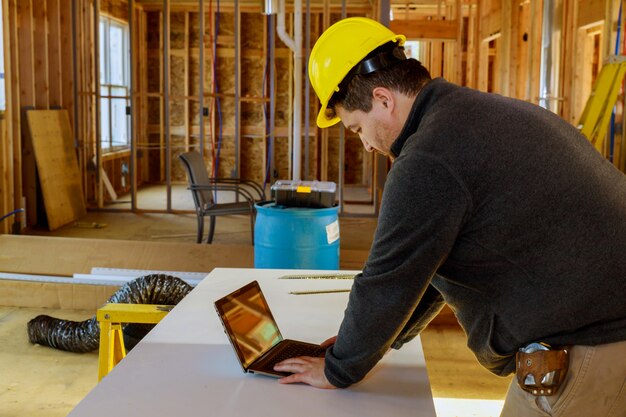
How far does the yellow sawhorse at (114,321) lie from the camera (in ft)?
6.93

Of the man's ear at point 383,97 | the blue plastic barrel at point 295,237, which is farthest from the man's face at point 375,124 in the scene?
the blue plastic barrel at point 295,237

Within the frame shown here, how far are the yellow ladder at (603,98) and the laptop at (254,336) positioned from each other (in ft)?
12.5

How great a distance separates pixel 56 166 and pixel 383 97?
6582 millimetres

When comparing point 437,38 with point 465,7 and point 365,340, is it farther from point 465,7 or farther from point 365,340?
point 365,340

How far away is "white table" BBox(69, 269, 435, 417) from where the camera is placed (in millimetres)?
1425

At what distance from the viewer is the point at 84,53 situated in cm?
866

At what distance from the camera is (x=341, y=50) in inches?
58.6

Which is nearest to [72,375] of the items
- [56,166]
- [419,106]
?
[419,106]

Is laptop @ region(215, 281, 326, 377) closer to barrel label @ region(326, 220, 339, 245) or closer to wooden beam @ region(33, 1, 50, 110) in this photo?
barrel label @ region(326, 220, 339, 245)

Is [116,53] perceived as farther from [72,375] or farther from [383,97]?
[383,97]

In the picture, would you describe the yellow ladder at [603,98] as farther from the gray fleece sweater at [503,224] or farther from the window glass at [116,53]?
the window glass at [116,53]

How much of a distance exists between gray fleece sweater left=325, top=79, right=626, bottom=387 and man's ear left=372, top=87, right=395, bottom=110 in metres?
0.06

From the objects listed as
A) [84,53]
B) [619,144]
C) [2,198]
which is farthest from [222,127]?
[619,144]

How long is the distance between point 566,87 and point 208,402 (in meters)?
6.38
